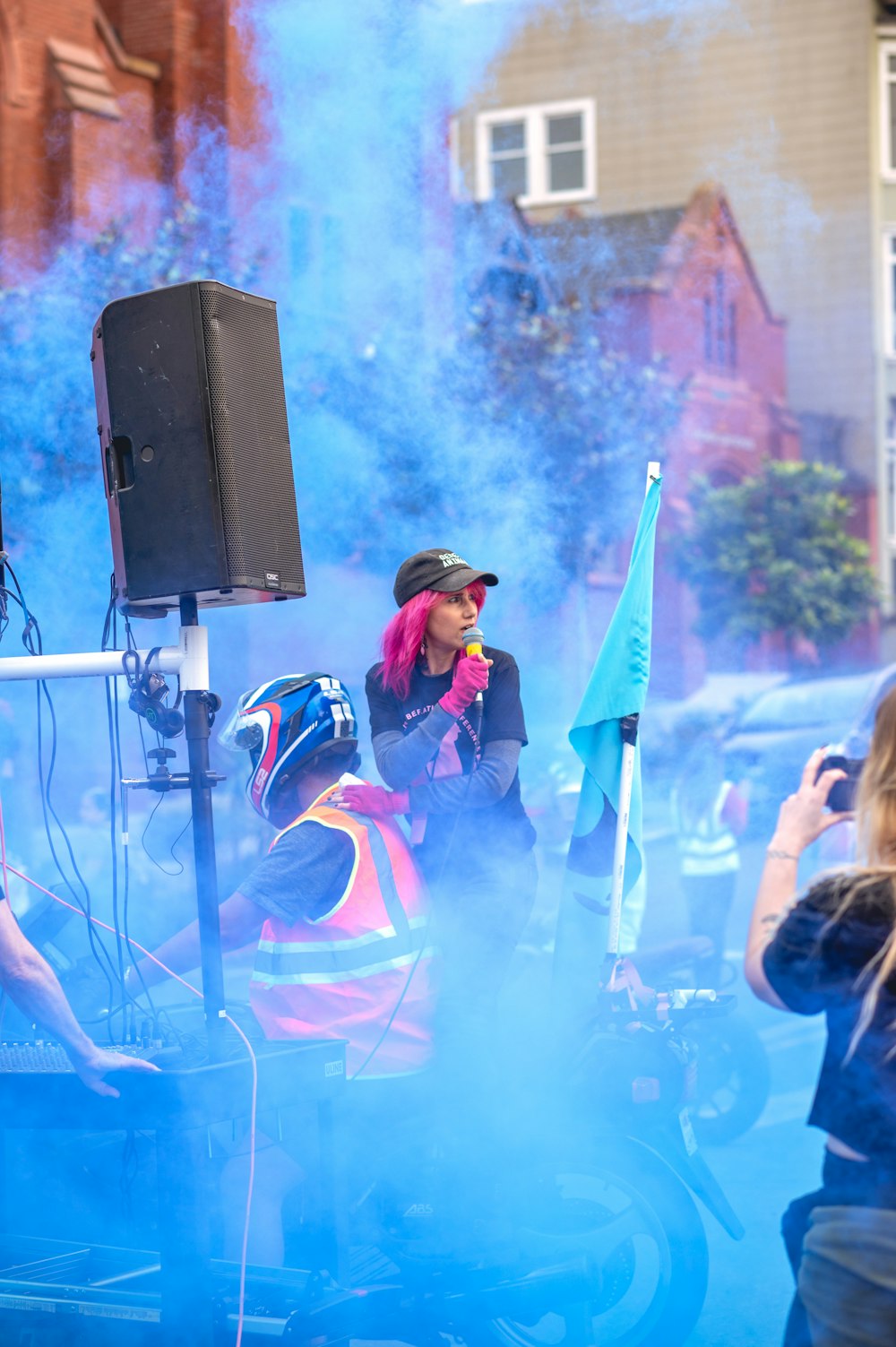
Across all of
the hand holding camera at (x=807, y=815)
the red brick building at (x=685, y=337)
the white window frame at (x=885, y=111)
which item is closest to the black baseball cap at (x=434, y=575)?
the hand holding camera at (x=807, y=815)

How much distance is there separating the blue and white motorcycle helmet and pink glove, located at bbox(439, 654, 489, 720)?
23 centimetres

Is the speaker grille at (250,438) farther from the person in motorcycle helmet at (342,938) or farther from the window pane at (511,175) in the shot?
the window pane at (511,175)

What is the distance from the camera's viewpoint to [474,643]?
3.27 metres

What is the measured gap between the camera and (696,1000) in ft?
10.3

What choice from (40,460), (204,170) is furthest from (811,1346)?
(204,170)

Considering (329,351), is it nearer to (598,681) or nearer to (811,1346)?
(598,681)

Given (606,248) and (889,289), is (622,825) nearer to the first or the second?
(606,248)

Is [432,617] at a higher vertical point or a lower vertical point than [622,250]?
lower

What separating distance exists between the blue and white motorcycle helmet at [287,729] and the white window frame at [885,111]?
21.4m

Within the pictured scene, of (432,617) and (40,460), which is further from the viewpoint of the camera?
(40,460)

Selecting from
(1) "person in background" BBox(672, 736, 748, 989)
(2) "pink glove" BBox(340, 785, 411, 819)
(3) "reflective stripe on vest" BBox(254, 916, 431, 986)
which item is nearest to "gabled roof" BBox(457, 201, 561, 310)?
(1) "person in background" BBox(672, 736, 748, 989)

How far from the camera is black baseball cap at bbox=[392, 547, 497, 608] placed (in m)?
3.40

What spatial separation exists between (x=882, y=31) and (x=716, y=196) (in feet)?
21.0

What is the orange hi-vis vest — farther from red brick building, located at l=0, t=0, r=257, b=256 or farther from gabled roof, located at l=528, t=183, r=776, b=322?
gabled roof, located at l=528, t=183, r=776, b=322
